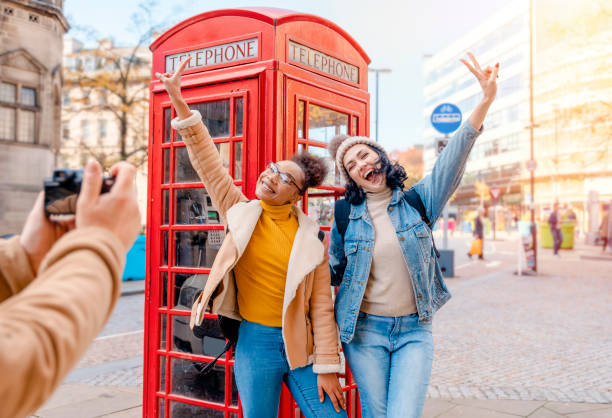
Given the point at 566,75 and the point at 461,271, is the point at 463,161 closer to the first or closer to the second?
the point at 461,271

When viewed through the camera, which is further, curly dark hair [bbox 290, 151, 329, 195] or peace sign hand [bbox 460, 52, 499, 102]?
curly dark hair [bbox 290, 151, 329, 195]

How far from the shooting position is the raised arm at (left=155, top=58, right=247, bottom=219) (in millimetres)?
2625

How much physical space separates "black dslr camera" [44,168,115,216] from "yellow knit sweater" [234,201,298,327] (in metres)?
1.51

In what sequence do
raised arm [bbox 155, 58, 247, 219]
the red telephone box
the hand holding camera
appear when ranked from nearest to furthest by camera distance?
the hand holding camera
raised arm [bbox 155, 58, 247, 219]
the red telephone box

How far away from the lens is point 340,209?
280 cm

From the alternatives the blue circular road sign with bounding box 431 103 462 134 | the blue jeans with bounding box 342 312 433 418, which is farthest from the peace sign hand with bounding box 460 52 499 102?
the blue circular road sign with bounding box 431 103 462 134

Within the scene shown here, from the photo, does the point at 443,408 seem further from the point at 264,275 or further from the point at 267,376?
the point at 264,275

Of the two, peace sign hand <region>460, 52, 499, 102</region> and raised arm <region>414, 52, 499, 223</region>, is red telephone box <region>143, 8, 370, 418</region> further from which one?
peace sign hand <region>460, 52, 499, 102</region>

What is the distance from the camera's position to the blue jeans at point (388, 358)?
2.55 m

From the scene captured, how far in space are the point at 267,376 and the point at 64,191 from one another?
1711mm

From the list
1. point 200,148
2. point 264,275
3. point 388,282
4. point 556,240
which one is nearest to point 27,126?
point 200,148

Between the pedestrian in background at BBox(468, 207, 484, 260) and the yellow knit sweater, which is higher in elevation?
the yellow knit sweater

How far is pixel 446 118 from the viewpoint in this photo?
9969 millimetres

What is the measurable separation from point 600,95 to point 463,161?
50.9 ft
